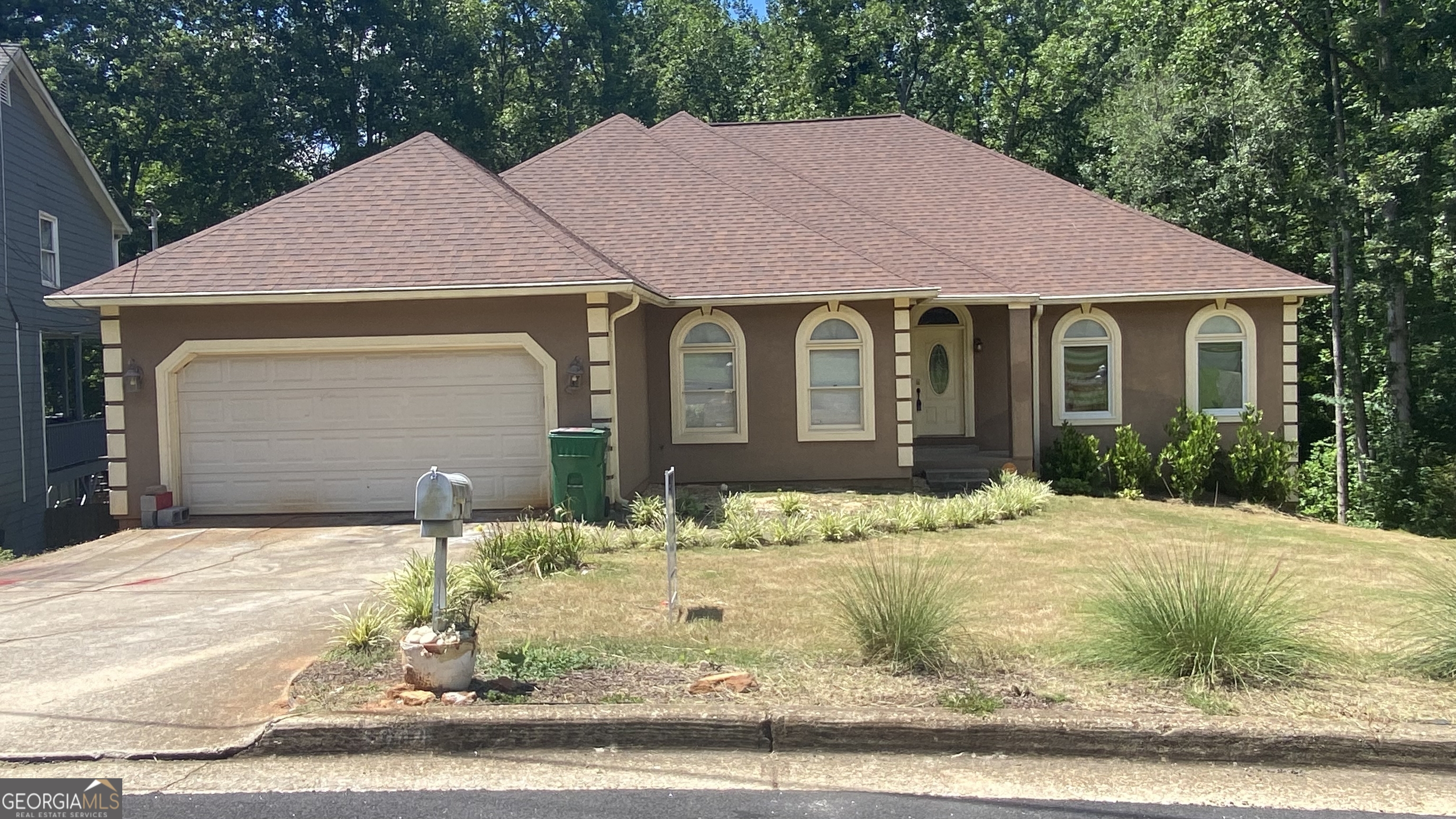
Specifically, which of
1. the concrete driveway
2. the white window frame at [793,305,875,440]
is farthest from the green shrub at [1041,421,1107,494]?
the concrete driveway

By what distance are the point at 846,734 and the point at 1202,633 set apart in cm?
224

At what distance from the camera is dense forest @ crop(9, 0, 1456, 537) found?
20031 mm

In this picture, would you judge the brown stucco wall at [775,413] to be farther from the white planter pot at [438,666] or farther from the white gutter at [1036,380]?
the white planter pot at [438,666]

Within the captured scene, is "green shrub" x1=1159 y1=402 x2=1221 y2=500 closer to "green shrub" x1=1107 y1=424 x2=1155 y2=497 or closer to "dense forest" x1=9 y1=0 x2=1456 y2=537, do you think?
"green shrub" x1=1107 y1=424 x2=1155 y2=497

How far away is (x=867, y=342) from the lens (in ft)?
49.9

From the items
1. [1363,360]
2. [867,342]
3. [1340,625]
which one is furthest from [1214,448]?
[1340,625]

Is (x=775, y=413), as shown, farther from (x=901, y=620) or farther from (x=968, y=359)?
(x=901, y=620)

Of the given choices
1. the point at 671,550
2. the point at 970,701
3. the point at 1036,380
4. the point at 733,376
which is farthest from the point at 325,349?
the point at 1036,380

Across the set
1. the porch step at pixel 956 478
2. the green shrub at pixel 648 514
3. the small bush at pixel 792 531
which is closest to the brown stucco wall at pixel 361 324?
the green shrub at pixel 648 514

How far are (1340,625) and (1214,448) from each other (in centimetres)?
970

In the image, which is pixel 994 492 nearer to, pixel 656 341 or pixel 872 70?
pixel 656 341

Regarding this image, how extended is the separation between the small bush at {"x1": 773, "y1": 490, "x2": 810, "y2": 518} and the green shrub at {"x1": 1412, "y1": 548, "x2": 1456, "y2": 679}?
22.2 ft

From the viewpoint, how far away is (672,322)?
15773 millimetres

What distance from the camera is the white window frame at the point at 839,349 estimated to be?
15.2 m
